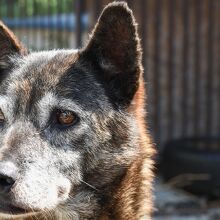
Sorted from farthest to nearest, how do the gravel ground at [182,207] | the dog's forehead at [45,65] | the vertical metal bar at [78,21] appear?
the vertical metal bar at [78,21] < the gravel ground at [182,207] < the dog's forehead at [45,65]

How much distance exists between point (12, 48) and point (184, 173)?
13.6 ft

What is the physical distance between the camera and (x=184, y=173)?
26.3ft

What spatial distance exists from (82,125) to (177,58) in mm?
5497

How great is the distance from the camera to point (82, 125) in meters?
3.83

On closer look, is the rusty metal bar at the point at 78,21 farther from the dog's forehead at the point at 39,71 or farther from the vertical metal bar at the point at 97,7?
the dog's forehead at the point at 39,71

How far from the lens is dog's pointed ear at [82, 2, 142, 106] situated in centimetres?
391

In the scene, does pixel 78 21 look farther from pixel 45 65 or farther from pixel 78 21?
pixel 45 65

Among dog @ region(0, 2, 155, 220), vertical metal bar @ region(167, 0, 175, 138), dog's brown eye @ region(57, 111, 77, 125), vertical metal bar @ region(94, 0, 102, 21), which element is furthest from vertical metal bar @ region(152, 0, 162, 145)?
dog's brown eye @ region(57, 111, 77, 125)

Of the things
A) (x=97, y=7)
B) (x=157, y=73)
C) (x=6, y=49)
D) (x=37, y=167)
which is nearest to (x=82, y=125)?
(x=37, y=167)

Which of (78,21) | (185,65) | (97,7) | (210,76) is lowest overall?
(210,76)

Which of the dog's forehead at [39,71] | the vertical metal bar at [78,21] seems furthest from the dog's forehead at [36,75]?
the vertical metal bar at [78,21]

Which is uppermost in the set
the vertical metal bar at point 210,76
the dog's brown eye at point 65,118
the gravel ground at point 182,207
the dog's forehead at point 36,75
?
the dog's forehead at point 36,75

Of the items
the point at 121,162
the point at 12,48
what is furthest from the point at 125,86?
the point at 12,48

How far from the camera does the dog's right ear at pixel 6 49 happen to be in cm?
415
